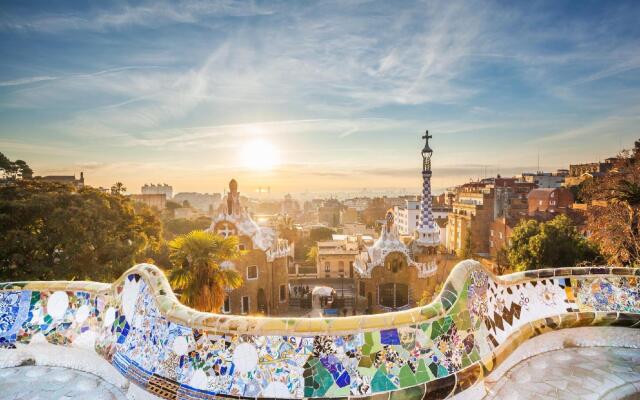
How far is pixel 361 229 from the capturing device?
7006 centimetres

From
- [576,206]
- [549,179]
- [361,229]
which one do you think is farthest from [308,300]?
[549,179]

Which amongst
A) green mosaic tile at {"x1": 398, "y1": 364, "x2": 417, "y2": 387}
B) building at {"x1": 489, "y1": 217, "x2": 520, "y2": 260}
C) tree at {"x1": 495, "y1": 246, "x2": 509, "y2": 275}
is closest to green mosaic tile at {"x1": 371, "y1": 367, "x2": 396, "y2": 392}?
green mosaic tile at {"x1": 398, "y1": 364, "x2": 417, "y2": 387}

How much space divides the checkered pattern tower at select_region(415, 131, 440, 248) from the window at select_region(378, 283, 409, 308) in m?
4.12

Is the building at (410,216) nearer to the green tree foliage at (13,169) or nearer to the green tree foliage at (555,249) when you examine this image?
the green tree foliage at (555,249)

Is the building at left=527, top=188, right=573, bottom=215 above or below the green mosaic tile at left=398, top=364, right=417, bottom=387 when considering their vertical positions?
above

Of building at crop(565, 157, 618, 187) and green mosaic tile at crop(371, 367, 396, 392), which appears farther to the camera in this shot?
building at crop(565, 157, 618, 187)

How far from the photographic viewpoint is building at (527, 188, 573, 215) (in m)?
43.3

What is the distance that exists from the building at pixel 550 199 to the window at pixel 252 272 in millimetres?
33889

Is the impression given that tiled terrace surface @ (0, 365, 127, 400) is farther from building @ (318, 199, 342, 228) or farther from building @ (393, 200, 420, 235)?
building @ (318, 199, 342, 228)

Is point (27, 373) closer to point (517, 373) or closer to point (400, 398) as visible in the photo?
point (400, 398)

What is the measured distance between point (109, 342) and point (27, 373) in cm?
119

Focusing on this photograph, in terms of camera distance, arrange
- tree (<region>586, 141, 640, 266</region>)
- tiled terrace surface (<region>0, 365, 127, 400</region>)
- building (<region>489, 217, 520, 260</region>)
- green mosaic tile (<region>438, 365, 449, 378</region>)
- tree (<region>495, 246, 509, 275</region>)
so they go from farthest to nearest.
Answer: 1. building (<region>489, 217, 520, 260</region>)
2. tree (<region>495, 246, 509, 275</region>)
3. tree (<region>586, 141, 640, 266</region>)
4. tiled terrace surface (<region>0, 365, 127, 400</region>)
5. green mosaic tile (<region>438, 365, 449, 378</region>)

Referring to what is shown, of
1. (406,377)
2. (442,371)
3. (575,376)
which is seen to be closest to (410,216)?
(575,376)

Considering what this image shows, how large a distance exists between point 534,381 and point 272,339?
3135 millimetres
